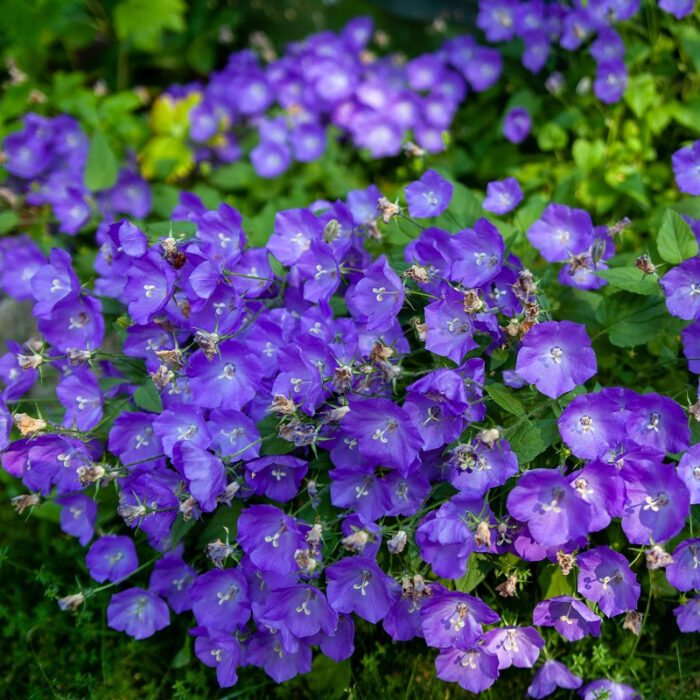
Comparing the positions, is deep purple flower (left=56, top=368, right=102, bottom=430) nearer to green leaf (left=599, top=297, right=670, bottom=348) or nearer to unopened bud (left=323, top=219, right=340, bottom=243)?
unopened bud (left=323, top=219, right=340, bottom=243)

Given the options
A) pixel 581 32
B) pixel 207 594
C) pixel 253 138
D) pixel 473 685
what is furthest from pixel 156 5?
pixel 473 685

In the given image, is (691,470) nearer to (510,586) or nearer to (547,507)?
(547,507)

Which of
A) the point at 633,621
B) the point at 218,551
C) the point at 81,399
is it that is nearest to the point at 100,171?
the point at 81,399

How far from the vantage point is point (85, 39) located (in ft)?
13.7

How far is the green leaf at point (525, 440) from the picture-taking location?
6.36 ft

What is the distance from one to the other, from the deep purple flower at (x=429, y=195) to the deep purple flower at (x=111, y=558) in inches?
54.5

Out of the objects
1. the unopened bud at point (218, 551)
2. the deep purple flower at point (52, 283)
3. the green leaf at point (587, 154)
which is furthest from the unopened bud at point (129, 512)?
the green leaf at point (587, 154)

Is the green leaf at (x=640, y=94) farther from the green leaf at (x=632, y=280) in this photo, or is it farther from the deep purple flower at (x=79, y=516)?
the deep purple flower at (x=79, y=516)

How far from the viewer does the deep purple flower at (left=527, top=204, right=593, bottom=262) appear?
238 centimetres

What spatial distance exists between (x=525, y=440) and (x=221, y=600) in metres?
0.98

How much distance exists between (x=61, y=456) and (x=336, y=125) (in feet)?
7.65

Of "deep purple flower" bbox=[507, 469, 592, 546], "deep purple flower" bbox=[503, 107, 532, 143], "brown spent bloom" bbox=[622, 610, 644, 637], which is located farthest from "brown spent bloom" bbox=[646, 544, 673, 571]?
"deep purple flower" bbox=[503, 107, 532, 143]

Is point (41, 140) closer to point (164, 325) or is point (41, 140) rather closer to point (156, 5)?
point (156, 5)

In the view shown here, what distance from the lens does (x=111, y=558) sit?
2.29 m
